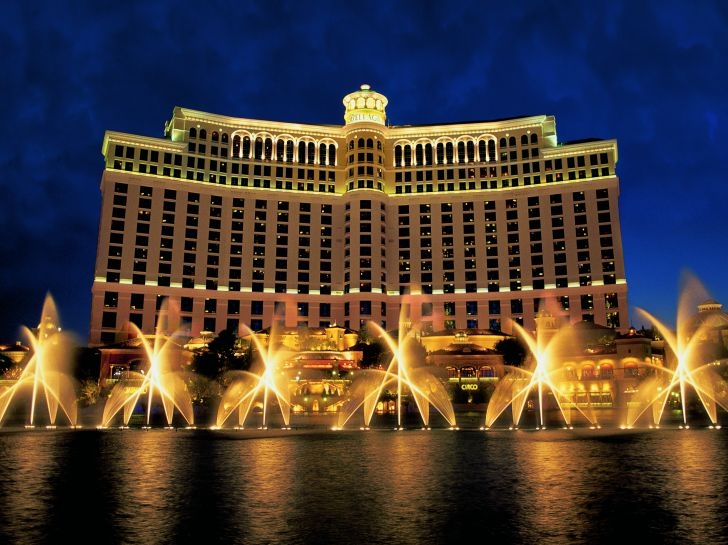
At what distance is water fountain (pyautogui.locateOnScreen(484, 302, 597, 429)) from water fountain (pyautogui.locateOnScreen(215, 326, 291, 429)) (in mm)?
24858

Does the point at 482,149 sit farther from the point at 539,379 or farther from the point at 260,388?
the point at 260,388

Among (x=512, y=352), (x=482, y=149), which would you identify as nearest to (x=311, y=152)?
(x=482, y=149)

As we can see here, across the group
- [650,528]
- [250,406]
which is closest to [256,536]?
[650,528]

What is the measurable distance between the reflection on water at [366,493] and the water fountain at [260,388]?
2398 cm

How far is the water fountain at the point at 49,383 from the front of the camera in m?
66.1

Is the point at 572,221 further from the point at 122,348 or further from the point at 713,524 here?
the point at 713,524

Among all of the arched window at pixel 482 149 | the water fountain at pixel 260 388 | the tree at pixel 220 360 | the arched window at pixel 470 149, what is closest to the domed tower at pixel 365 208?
the arched window at pixel 470 149

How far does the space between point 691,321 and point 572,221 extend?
36.3 m

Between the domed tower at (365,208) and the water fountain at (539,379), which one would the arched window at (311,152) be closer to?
the domed tower at (365,208)

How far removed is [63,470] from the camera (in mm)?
24984

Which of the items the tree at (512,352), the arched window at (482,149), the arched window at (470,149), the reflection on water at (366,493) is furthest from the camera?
the arched window at (470,149)

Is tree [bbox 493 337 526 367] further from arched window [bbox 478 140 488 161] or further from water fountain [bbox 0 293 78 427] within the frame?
water fountain [bbox 0 293 78 427]

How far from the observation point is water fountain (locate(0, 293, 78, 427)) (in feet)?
217

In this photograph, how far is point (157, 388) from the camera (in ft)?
290
